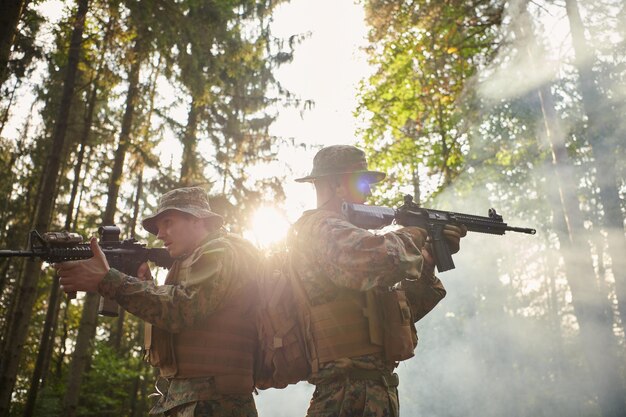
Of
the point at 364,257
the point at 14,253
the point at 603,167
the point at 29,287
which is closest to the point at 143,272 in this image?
the point at 14,253

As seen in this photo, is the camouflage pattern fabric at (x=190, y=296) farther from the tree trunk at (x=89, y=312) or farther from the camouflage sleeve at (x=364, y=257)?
the tree trunk at (x=89, y=312)

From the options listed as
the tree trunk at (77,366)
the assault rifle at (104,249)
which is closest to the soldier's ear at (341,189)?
the assault rifle at (104,249)

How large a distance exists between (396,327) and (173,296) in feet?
4.56

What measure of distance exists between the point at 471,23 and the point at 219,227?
406 inches

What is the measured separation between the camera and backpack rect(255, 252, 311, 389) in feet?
10.5

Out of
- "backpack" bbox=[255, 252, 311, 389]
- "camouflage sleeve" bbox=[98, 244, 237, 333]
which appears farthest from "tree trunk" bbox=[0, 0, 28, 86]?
"backpack" bbox=[255, 252, 311, 389]

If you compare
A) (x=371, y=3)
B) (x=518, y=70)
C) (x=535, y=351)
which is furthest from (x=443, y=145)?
(x=535, y=351)

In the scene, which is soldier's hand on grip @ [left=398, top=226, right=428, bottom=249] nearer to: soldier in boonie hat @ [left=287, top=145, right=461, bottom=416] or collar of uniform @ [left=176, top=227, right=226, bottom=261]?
soldier in boonie hat @ [left=287, top=145, right=461, bottom=416]

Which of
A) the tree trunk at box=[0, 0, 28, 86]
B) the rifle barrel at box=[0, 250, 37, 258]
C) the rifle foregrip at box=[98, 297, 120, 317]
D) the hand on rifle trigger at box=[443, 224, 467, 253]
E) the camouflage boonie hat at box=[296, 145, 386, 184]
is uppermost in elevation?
the tree trunk at box=[0, 0, 28, 86]

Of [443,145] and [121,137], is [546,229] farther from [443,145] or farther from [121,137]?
[121,137]

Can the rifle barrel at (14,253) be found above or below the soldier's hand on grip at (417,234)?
below

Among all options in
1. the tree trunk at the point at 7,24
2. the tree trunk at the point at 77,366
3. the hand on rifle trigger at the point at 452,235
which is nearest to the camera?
the hand on rifle trigger at the point at 452,235

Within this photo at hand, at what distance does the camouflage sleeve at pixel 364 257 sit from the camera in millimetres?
2898

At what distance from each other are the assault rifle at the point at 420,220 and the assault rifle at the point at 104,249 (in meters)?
1.56
